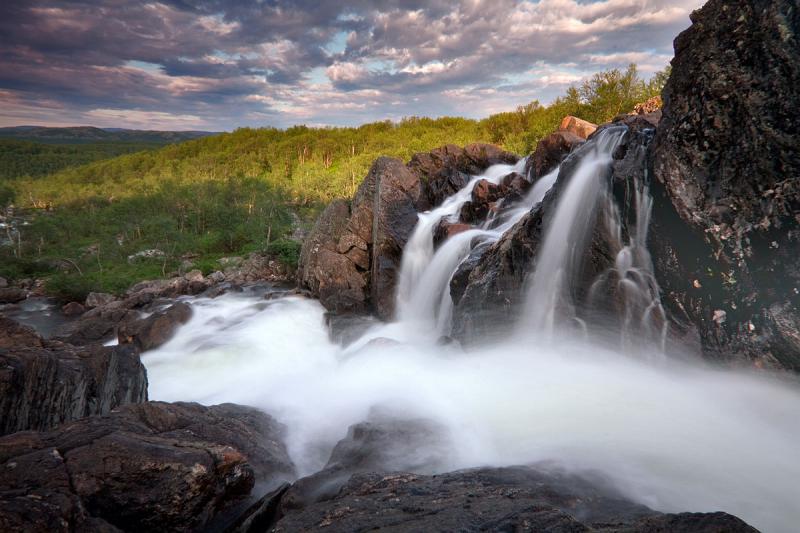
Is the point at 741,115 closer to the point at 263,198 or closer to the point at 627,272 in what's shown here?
the point at 627,272

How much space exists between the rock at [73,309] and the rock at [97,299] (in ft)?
1.52

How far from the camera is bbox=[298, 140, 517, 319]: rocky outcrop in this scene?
2122 cm

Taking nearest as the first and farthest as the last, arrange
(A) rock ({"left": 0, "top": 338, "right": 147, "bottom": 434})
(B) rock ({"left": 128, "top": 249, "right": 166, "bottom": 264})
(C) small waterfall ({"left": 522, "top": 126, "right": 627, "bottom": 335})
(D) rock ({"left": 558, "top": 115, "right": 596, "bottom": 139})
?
1. (A) rock ({"left": 0, "top": 338, "right": 147, "bottom": 434})
2. (C) small waterfall ({"left": 522, "top": 126, "right": 627, "bottom": 335})
3. (D) rock ({"left": 558, "top": 115, "right": 596, "bottom": 139})
4. (B) rock ({"left": 128, "top": 249, "right": 166, "bottom": 264})

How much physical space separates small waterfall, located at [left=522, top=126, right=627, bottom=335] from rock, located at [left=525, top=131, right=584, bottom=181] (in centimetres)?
938

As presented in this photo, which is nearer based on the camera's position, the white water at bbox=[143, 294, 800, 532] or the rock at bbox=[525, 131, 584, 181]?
the white water at bbox=[143, 294, 800, 532]

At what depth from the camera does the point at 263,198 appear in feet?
190

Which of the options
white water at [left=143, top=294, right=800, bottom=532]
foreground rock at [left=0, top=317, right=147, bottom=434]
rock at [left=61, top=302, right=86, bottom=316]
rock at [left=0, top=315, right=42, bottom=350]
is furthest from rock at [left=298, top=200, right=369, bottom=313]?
rock at [left=61, top=302, right=86, bottom=316]

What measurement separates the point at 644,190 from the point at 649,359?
13.4 ft

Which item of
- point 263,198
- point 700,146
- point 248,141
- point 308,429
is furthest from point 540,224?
point 248,141

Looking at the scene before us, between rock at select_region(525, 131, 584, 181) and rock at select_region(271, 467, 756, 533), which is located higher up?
rock at select_region(525, 131, 584, 181)

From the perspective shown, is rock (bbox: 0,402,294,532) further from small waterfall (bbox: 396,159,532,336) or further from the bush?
the bush

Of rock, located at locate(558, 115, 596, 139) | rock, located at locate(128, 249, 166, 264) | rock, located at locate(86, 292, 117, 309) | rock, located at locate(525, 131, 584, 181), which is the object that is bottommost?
rock, located at locate(86, 292, 117, 309)

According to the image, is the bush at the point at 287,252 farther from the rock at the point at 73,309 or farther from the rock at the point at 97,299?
the rock at the point at 73,309

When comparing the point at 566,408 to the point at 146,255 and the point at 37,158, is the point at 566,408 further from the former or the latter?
the point at 37,158
